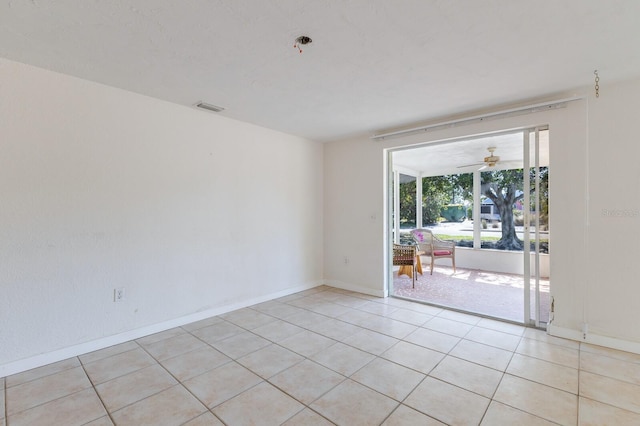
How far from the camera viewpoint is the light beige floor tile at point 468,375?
209cm

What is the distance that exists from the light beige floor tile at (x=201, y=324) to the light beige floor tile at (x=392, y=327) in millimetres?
1666

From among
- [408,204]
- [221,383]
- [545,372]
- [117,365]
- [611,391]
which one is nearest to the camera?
[611,391]

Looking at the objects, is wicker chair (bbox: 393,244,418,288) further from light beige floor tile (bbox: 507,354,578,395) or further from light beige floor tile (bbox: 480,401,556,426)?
light beige floor tile (bbox: 480,401,556,426)

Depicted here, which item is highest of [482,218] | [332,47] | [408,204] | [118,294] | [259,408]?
[332,47]

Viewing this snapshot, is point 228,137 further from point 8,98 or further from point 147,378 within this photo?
point 147,378

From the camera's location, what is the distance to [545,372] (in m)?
2.28

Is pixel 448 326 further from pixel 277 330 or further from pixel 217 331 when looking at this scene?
pixel 217 331

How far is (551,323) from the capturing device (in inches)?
117

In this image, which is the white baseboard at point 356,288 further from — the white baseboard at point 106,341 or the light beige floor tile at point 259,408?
the light beige floor tile at point 259,408

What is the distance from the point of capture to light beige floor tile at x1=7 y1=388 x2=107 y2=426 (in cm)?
177

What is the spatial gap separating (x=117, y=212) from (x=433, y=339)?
127 inches

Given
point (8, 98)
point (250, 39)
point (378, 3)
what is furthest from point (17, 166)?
point (378, 3)

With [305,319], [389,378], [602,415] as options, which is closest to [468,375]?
[389,378]

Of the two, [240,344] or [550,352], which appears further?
[240,344]
